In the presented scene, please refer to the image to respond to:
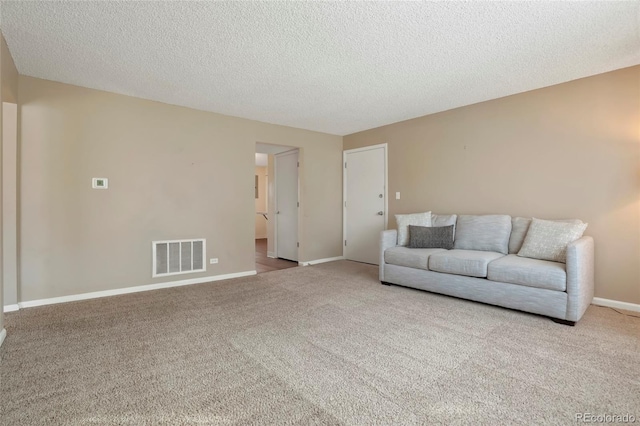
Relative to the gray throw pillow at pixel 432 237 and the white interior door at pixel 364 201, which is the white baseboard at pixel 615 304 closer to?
the gray throw pillow at pixel 432 237

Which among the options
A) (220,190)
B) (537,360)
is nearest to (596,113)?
(537,360)

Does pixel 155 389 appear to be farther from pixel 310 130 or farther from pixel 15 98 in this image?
pixel 310 130

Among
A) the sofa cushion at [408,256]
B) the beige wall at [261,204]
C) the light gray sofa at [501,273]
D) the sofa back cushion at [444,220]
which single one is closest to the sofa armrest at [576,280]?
the light gray sofa at [501,273]

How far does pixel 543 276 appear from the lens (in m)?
2.74

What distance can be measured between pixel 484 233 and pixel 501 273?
2.61 feet

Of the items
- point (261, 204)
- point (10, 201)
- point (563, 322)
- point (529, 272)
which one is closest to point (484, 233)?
point (529, 272)

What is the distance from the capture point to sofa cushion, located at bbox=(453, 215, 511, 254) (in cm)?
356

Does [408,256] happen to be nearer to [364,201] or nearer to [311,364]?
[364,201]

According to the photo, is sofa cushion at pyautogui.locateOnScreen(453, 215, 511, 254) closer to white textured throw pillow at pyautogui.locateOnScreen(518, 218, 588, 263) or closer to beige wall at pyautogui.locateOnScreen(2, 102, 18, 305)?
white textured throw pillow at pyautogui.locateOnScreen(518, 218, 588, 263)

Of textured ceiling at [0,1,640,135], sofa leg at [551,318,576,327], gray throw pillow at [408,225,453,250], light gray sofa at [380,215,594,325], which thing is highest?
textured ceiling at [0,1,640,135]

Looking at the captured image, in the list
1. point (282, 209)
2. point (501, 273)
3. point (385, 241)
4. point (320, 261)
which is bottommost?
point (320, 261)

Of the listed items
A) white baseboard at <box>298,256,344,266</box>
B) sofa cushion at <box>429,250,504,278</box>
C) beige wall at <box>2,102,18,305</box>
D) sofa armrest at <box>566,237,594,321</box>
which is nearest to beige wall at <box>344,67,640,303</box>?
sofa armrest at <box>566,237,594,321</box>

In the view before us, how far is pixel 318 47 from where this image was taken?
2.56 meters

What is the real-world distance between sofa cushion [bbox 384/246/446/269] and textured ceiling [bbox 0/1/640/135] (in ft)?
6.31
